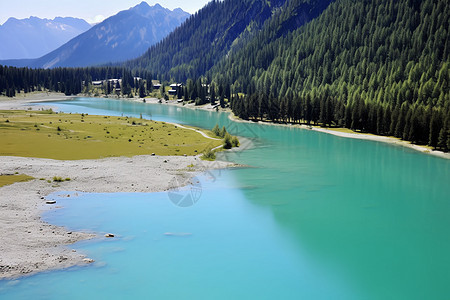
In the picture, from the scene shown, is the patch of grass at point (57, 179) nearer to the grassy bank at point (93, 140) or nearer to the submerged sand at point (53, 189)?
the submerged sand at point (53, 189)

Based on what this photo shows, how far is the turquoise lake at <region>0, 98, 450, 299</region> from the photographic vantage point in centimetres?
3119

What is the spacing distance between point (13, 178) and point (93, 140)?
1414 inches

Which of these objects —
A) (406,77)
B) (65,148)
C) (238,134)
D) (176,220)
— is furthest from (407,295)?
(406,77)

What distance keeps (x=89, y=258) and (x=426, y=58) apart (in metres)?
190

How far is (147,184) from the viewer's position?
58625mm

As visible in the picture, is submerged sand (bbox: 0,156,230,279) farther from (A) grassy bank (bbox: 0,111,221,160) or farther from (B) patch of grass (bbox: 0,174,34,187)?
(A) grassy bank (bbox: 0,111,221,160)

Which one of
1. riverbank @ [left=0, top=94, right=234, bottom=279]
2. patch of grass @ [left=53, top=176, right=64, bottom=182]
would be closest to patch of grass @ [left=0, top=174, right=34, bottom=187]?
riverbank @ [left=0, top=94, right=234, bottom=279]

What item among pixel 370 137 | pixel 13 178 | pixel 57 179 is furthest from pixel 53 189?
pixel 370 137

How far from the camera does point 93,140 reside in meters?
91.7

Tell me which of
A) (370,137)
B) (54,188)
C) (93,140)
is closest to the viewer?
(54,188)

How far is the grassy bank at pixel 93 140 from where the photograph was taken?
253 ft

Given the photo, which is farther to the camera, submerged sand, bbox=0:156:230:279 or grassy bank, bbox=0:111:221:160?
grassy bank, bbox=0:111:221:160

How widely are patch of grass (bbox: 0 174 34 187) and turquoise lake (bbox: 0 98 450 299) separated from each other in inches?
324

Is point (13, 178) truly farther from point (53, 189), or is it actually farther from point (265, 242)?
point (265, 242)
